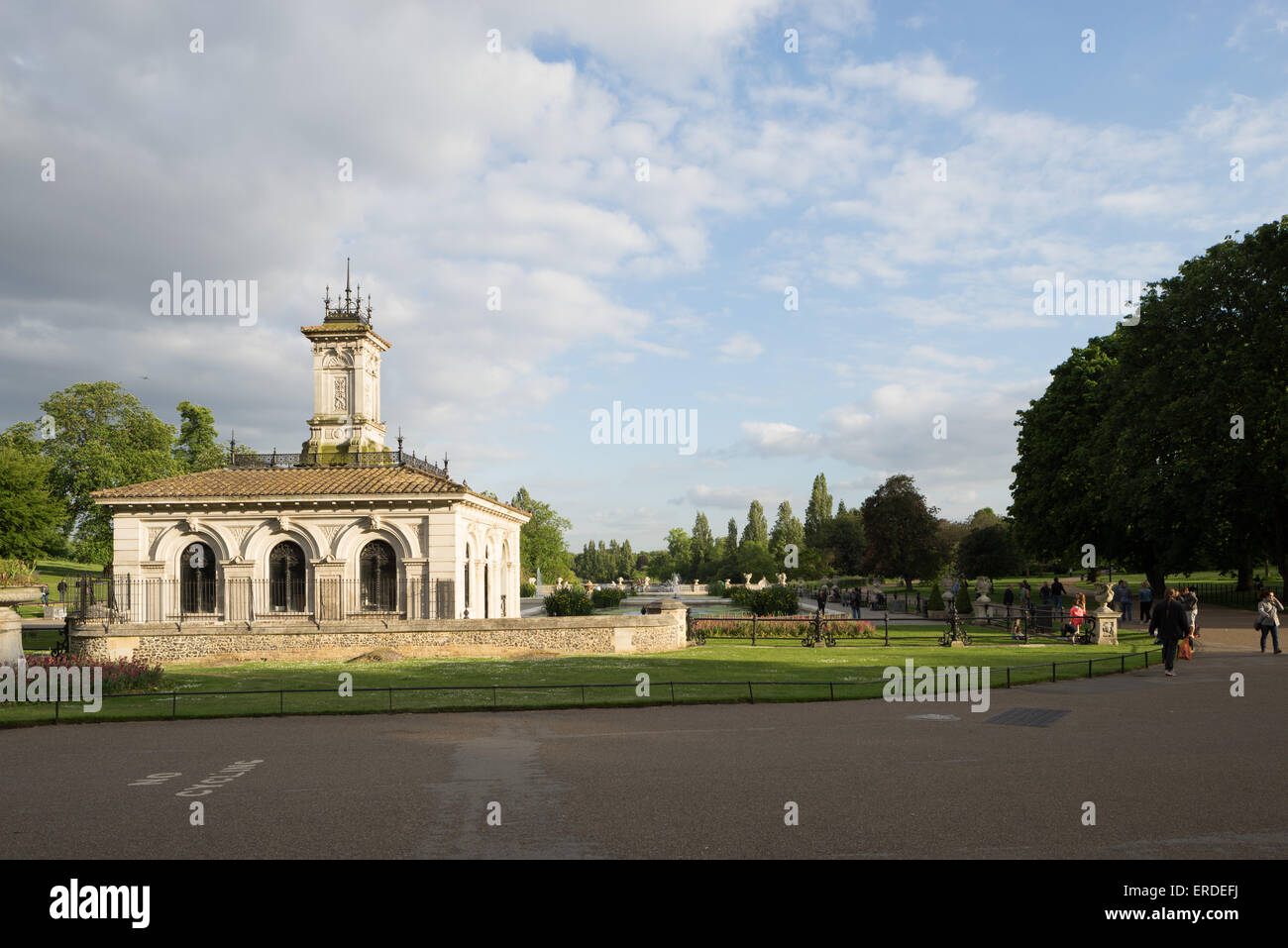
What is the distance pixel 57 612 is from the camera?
167 feet

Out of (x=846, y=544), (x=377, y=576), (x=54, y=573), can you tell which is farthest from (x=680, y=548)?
(x=377, y=576)

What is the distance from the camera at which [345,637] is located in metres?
25.9

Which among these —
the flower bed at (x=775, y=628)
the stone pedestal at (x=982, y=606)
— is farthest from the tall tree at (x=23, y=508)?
the stone pedestal at (x=982, y=606)

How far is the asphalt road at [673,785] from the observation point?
25.2 ft

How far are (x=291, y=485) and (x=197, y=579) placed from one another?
14.7 feet

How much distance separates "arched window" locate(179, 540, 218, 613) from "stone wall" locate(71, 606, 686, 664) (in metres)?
4.49

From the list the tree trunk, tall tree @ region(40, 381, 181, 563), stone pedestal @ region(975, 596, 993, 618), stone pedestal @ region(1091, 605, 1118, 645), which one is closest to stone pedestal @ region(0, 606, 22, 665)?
stone pedestal @ region(1091, 605, 1118, 645)

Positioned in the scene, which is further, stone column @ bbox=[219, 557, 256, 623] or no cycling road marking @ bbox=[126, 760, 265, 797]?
stone column @ bbox=[219, 557, 256, 623]

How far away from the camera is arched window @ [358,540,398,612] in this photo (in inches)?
1191

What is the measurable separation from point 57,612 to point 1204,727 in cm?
5620

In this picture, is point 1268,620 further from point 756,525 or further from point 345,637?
point 756,525

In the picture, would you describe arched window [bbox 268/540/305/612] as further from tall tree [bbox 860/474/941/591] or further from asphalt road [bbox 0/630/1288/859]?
tall tree [bbox 860/474/941/591]

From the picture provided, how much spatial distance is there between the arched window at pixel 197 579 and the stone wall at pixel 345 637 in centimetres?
→ 449
